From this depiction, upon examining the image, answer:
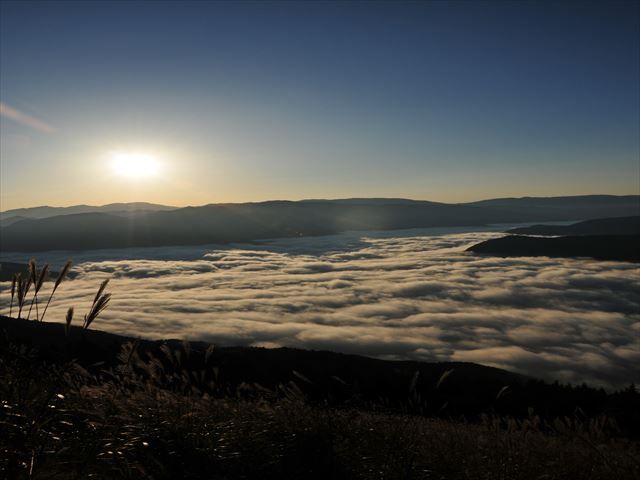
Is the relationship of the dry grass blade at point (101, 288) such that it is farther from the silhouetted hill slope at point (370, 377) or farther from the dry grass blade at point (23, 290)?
the silhouetted hill slope at point (370, 377)

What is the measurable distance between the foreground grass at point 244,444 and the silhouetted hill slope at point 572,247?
145 m

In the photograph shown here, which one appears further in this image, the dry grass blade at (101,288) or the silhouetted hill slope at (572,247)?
the silhouetted hill slope at (572,247)

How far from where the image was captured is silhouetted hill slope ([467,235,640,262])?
132 metres

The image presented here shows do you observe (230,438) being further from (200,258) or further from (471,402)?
(200,258)

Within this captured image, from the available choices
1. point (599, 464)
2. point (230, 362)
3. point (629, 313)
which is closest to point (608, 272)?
point (629, 313)

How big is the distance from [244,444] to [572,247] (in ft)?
533

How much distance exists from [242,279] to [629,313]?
91.2m

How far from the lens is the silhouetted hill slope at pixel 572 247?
13162cm

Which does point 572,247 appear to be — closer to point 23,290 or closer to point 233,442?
point 233,442

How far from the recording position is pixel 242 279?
422 ft

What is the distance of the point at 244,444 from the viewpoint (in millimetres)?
4371

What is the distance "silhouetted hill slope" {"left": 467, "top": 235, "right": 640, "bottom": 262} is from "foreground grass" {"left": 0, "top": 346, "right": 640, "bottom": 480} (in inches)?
5717

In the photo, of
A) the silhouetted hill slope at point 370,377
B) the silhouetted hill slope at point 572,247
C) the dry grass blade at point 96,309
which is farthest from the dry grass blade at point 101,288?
the silhouetted hill slope at point 572,247

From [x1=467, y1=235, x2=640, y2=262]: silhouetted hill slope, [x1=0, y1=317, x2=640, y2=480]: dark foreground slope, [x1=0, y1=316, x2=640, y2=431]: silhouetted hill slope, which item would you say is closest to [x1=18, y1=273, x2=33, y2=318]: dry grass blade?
[x1=0, y1=317, x2=640, y2=480]: dark foreground slope
